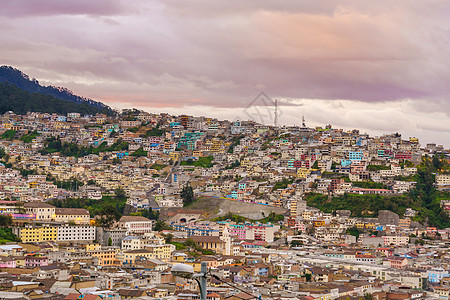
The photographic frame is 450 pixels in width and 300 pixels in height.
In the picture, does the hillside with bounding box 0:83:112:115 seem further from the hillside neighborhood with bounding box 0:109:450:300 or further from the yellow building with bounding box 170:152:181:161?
the yellow building with bounding box 170:152:181:161

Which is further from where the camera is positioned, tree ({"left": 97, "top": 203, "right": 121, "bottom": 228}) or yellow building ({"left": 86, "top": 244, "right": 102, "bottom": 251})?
tree ({"left": 97, "top": 203, "right": 121, "bottom": 228})

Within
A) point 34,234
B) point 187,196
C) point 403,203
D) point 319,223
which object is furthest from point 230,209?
point 34,234

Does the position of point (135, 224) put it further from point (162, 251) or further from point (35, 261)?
point (35, 261)

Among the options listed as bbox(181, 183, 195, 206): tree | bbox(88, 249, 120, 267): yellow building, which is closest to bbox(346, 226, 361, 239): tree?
bbox(181, 183, 195, 206): tree

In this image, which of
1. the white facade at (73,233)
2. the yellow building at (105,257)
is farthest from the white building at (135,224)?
the yellow building at (105,257)

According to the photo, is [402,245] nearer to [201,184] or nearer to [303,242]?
[303,242]

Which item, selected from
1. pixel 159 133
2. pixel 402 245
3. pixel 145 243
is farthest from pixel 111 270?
pixel 159 133

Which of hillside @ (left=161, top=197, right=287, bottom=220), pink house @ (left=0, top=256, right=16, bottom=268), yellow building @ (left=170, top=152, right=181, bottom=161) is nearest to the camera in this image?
pink house @ (left=0, top=256, right=16, bottom=268)
